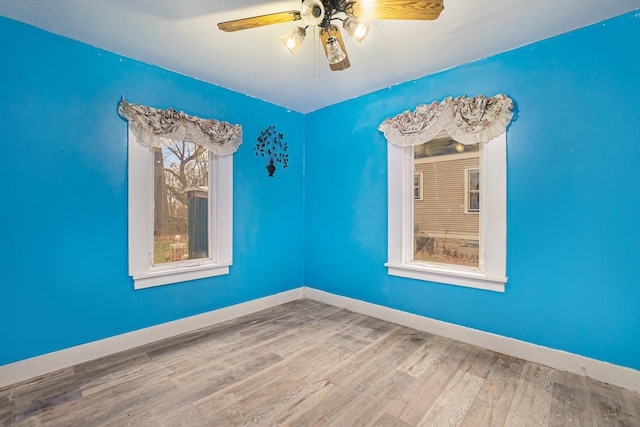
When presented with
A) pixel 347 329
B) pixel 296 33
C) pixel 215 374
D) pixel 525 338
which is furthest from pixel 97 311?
pixel 525 338

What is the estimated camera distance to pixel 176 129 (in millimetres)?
2717

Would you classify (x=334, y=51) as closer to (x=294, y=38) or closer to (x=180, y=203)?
(x=294, y=38)

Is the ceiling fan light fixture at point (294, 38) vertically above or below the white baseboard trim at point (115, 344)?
above

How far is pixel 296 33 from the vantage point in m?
1.71

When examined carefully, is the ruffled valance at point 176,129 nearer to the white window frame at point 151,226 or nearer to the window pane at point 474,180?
the white window frame at point 151,226

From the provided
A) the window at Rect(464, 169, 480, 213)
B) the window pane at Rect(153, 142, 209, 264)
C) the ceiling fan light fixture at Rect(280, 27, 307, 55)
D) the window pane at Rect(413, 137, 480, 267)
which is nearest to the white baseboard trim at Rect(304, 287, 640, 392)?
the window pane at Rect(413, 137, 480, 267)

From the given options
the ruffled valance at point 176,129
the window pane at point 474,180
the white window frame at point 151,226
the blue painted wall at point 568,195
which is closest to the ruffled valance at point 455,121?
the blue painted wall at point 568,195

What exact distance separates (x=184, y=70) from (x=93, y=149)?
1079 mm

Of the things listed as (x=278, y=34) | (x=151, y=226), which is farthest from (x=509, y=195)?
(x=151, y=226)

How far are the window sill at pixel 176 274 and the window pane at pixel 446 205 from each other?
6.96 feet

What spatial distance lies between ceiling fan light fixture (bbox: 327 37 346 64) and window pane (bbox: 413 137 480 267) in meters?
1.58

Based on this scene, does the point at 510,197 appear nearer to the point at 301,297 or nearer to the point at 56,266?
the point at 301,297

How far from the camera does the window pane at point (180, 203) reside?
276 cm

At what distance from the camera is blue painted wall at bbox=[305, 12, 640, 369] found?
198cm
